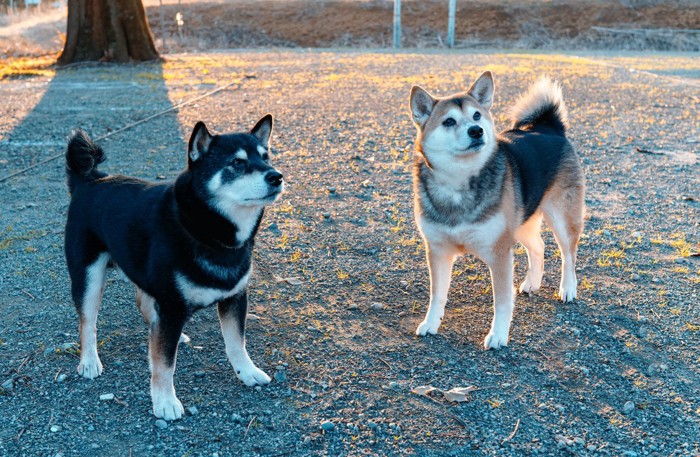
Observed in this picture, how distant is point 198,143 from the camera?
3.60 m

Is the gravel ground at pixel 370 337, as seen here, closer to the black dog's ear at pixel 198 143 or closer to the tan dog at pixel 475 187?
the tan dog at pixel 475 187

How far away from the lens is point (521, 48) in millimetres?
30125

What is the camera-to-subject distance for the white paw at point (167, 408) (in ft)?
12.0

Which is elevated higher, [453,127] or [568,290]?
[453,127]

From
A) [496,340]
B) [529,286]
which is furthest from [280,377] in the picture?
[529,286]

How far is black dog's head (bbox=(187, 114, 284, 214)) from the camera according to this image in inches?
139

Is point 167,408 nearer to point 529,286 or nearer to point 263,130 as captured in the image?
point 263,130

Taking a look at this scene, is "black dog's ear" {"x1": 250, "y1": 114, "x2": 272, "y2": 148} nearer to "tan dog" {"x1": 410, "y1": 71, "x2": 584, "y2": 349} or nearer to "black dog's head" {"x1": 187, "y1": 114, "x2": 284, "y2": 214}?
"black dog's head" {"x1": 187, "y1": 114, "x2": 284, "y2": 214}

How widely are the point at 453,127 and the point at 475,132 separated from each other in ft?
0.54

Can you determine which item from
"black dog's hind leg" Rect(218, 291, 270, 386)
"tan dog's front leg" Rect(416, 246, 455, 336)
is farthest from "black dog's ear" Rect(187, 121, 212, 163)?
"tan dog's front leg" Rect(416, 246, 455, 336)

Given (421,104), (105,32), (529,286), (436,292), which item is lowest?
(529,286)

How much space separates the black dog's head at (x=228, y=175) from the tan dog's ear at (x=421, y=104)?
4.59ft

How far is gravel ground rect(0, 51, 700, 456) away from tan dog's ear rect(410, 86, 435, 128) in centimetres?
137

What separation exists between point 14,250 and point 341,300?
302cm
